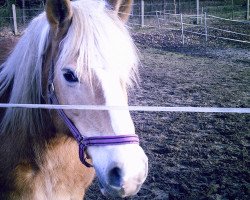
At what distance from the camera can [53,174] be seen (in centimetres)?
236

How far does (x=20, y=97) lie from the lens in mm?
2324

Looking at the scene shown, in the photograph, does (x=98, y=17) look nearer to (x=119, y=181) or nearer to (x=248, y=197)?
(x=119, y=181)

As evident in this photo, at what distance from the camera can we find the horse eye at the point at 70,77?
1885mm

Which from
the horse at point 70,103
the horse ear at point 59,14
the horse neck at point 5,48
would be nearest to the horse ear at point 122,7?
the horse at point 70,103

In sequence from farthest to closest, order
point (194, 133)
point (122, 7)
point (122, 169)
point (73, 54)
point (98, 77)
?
1. point (194, 133)
2. point (122, 7)
3. point (73, 54)
4. point (98, 77)
5. point (122, 169)

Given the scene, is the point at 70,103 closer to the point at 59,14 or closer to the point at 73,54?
the point at 73,54

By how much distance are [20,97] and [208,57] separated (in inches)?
387

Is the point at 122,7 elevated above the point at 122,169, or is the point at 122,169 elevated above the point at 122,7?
the point at 122,7

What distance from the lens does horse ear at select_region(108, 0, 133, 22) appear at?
2.27 meters

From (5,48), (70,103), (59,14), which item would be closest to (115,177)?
(70,103)

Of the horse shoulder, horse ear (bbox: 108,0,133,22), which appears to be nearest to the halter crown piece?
the horse shoulder

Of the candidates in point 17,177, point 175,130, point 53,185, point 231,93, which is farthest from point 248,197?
point 231,93

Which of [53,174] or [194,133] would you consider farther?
[194,133]

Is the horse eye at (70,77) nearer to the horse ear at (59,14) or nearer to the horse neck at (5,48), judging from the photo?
the horse ear at (59,14)
